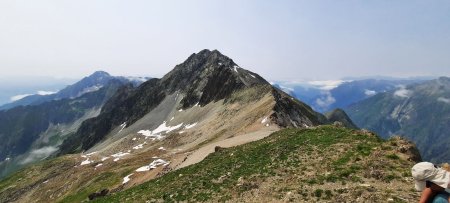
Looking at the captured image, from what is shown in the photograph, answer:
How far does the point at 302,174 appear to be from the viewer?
33.3 metres

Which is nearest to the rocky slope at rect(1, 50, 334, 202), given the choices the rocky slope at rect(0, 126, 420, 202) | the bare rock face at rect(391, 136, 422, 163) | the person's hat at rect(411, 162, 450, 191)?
the rocky slope at rect(0, 126, 420, 202)

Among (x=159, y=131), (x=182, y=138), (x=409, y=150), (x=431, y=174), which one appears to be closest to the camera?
(x=431, y=174)

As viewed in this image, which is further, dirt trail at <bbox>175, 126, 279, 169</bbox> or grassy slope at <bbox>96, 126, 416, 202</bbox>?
dirt trail at <bbox>175, 126, 279, 169</bbox>

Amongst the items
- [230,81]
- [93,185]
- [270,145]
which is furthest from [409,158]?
[230,81]

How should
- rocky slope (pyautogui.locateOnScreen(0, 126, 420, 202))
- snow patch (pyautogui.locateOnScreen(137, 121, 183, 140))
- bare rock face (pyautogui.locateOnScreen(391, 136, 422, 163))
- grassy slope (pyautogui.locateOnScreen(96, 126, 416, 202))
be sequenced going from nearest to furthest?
rocky slope (pyautogui.locateOnScreen(0, 126, 420, 202)) → grassy slope (pyautogui.locateOnScreen(96, 126, 416, 202)) → bare rock face (pyautogui.locateOnScreen(391, 136, 422, 163)) → snow patch (pyautogui.locateOnScreen(137, 121, 183, 140))

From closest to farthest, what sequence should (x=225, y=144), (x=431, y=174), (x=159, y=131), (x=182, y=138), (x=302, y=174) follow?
(x=431, y=174) < (x=302, y=174) < (x=225, y=144) < (x=182, y=138) < (x=159, y=131)

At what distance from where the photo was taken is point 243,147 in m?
51.6

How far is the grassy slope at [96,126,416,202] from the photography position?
94.4 feet

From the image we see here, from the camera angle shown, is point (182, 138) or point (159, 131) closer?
point (182, 138)

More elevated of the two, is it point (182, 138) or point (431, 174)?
point (431, 174)

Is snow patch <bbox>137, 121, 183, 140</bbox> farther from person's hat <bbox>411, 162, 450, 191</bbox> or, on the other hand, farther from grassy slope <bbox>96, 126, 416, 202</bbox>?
person's hat <bbox>411, 162, 450, 191</bbox>

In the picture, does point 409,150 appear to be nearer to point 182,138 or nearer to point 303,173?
point 303,173

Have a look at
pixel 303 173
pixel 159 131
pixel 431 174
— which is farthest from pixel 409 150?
pixel 159 131

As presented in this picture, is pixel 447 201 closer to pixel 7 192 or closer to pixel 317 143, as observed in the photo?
pixel 317 143
